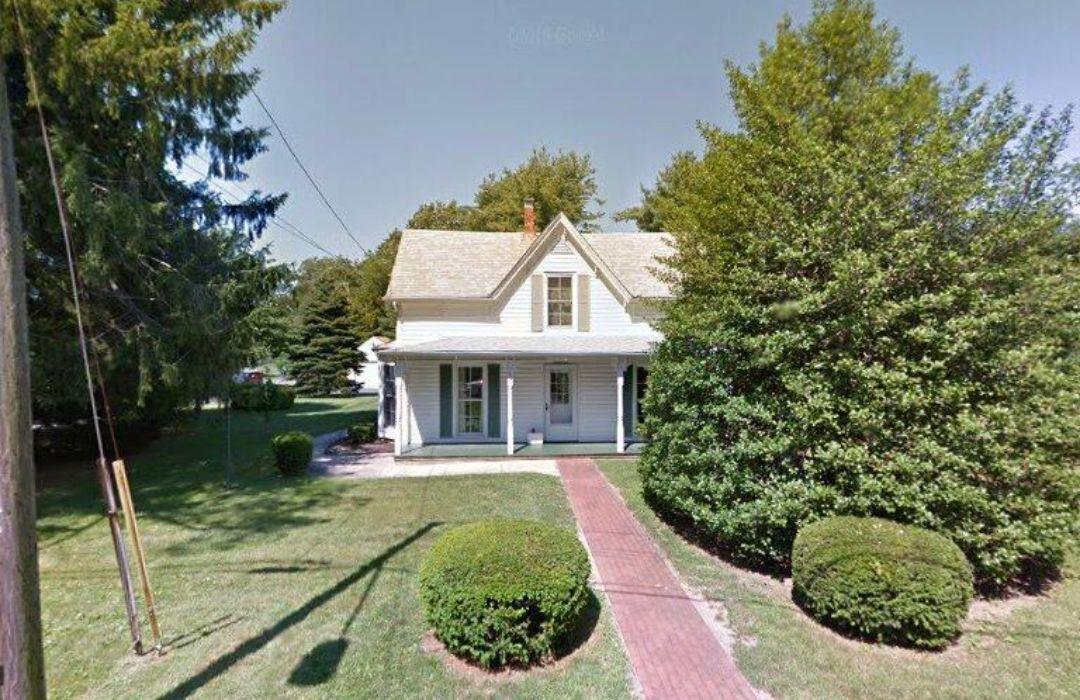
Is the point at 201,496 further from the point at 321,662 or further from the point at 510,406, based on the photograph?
the point at 321,662

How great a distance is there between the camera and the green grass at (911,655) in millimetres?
4363

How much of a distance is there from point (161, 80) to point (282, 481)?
8539 mm

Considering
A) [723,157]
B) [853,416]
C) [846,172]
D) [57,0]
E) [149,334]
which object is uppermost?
[57,0]

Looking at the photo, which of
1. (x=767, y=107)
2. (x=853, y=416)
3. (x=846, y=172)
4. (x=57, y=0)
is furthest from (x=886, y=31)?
(x=57, y=0)

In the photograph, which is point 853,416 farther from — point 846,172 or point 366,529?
point 366,529

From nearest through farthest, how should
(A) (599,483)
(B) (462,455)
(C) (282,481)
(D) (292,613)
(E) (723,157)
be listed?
(D) (292,613)
(E) (723,157)
(A) (599,483)
(C) (282,481)
(B) (462,455)

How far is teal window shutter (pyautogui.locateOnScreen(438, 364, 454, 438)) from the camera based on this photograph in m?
15.1

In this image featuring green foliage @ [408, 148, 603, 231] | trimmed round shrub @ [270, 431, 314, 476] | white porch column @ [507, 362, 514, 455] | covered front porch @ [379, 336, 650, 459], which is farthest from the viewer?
green foliage @ [408, 148, 603, 231]

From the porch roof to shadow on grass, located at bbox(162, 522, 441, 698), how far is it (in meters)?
6.59

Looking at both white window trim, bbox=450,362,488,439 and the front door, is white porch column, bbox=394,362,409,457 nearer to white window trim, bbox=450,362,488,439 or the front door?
white window trim, bbox=450,362,488,439

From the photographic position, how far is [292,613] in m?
5.52

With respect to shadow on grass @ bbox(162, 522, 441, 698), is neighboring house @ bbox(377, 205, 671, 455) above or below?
above

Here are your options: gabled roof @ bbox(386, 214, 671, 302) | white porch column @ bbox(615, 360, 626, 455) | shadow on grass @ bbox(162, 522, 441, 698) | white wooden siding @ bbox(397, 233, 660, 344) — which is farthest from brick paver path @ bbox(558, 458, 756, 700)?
gabled roof @ bbox(386, 214, 671, 302)

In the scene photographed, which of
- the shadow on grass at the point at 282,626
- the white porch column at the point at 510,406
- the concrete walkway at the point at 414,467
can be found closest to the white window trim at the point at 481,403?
the white porch column at the point at 510,406
